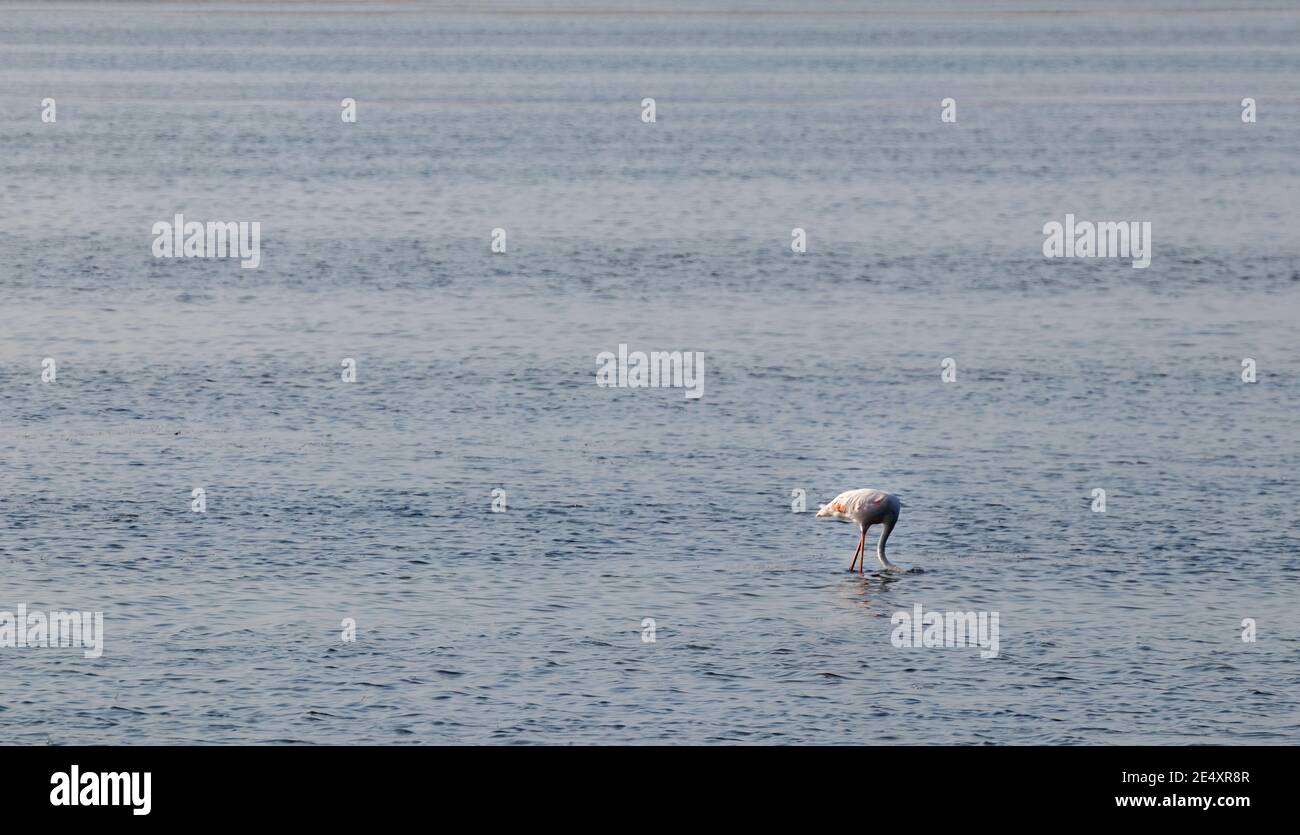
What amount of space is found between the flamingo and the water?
66cm

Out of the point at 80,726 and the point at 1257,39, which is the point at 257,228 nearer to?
the point at 80,726

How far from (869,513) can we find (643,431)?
9.76 m

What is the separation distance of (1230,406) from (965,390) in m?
5.24

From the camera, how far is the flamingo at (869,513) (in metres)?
33.1

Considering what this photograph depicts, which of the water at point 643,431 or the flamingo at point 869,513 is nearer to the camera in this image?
the water at point 643,431

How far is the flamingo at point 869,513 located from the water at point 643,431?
0.66 meters

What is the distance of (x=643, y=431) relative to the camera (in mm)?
42344

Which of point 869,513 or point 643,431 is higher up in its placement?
point 643,431

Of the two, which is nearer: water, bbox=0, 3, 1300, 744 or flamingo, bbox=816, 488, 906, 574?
water, bbox=0, 3, 1300, 744

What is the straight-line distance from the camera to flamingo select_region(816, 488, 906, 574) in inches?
1304

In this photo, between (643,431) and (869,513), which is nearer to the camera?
(869,513)

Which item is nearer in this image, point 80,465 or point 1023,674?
point 1023,674

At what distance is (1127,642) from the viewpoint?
97.9 ft
